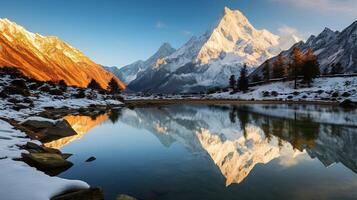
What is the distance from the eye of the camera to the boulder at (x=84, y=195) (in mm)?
9094

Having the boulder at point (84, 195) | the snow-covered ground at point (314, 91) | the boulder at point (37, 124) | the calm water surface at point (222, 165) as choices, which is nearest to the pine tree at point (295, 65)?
the snow-covered ground at point (314, 91)

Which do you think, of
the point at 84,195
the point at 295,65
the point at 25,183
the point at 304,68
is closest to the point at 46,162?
the point at 25,183

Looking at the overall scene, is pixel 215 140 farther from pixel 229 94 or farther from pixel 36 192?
pixel 229 94

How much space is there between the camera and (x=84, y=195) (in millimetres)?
9586

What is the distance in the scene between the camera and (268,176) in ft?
45.4

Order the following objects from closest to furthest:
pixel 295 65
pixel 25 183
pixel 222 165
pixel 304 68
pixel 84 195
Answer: pixel 84 195, pixel 25 183, pixel 222 165, pixel 304 68, pixel 295 65

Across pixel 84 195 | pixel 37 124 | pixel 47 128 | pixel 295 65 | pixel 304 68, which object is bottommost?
pixel 84 195

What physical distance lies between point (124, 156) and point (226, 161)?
7362mm

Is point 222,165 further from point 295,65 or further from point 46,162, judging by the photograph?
point 295,65

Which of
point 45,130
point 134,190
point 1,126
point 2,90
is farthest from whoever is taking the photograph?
point 2,90

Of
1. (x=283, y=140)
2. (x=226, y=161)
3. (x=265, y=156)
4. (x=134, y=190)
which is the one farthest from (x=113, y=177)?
(x=283, y=140)

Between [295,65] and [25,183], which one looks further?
[295,65]

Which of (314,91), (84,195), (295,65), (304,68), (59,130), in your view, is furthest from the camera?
(295,65)

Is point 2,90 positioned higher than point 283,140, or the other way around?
point 2,90
